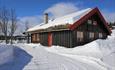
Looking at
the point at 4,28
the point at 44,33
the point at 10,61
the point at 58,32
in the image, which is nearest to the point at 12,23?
the point at 4,28

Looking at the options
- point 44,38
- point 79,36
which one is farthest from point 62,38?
point 44,38

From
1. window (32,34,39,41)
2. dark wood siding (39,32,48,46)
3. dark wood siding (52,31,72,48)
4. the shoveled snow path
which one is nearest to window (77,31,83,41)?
dark wood siding (52,31,72,48)

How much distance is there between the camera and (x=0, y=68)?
958cm

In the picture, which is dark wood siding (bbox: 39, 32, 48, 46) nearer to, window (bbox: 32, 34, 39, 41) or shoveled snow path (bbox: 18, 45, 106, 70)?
window (bbox: 32, 34, 39, 41)

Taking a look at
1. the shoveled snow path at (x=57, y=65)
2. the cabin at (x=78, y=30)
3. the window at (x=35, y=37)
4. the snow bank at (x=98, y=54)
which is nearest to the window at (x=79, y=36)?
the cabin at (x=78, y=30)

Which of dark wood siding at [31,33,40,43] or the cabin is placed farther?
dark wood siding at [31,33,40,43]

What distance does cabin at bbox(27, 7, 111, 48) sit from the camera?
76.6 ft

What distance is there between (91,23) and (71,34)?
4416 millimetres

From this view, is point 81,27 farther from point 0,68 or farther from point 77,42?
point 0,68

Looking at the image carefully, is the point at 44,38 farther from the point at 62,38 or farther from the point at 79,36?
the point at 79,36

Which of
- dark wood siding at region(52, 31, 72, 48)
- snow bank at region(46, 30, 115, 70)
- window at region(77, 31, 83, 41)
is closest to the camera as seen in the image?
snow bank at region(46, 30, 115, 70)

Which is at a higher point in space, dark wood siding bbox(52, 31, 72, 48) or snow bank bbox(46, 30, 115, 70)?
dark wood siding bbox(52, 31, 72, 48)

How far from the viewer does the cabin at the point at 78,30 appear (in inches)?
919

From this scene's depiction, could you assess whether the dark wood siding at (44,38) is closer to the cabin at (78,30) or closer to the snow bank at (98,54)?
the cabin at (78,30)
